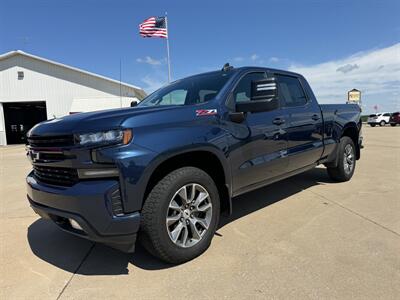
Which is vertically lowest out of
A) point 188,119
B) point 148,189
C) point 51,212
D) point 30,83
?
point 51,212

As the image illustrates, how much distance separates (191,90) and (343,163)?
11.2 feet

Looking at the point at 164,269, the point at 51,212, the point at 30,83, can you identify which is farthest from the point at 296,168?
the point at 30,83

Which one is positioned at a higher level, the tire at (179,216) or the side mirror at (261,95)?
the side mirror at (261,95)

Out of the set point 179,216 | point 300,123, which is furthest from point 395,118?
point 179,216

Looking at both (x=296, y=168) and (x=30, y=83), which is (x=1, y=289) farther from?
(x=30, y=83)

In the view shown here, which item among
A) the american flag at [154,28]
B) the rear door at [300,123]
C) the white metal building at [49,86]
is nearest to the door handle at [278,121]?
the rear door at [300,123]

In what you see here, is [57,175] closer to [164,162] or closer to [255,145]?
[164,162]

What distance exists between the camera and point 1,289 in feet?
8.82

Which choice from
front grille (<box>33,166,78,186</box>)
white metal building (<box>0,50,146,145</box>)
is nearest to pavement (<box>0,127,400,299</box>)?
front grille (<box>33,166,78,186</box>)

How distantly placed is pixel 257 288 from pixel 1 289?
218cm

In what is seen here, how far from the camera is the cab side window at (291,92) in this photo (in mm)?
4465

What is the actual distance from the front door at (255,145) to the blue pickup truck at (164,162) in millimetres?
12

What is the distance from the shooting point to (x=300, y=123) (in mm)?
4508

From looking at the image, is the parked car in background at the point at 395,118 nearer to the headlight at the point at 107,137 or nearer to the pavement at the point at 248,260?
the pavement at the point at 248,260
